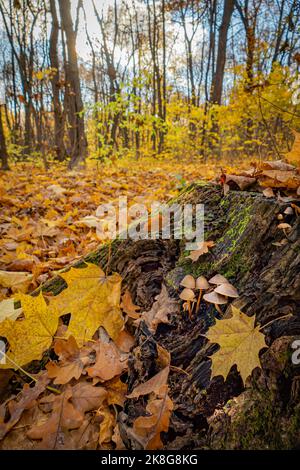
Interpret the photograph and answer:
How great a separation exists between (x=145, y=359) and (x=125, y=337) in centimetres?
19

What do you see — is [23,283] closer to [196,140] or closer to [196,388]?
[196,388]

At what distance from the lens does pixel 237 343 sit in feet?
2.87

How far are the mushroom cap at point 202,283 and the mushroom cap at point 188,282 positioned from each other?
0.02 m

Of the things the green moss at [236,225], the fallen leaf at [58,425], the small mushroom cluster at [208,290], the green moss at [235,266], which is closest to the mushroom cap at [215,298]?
the small mushroom cluster at [208,290]

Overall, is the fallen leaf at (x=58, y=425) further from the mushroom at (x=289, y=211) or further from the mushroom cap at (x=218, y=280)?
the mushroom at (x=289, y=211)

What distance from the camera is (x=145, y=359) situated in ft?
3.24

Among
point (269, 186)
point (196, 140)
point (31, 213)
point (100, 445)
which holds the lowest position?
point (100, 445)

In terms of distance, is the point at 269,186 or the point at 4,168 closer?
the point at 269,186

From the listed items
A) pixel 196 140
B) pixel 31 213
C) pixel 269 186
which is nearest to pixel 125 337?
pixel 269 186

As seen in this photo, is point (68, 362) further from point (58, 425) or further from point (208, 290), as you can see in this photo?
point (208, 290)

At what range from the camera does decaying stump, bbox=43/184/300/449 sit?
824 mm

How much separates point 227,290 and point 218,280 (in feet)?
0.22

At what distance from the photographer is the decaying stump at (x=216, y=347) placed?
0.82m

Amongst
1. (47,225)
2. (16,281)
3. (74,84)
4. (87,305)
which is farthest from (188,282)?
(74,84)
